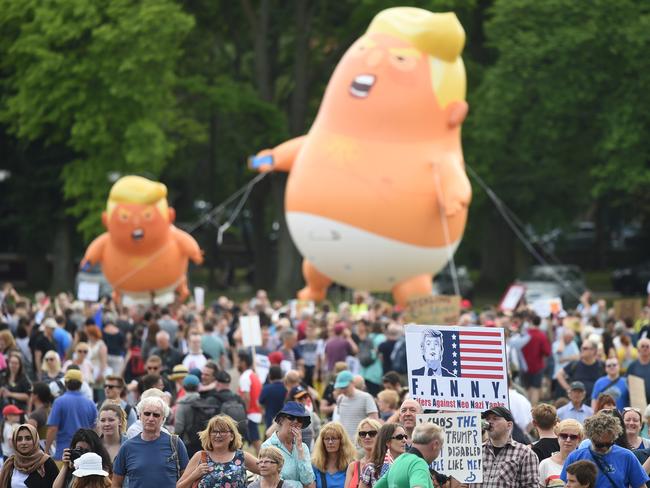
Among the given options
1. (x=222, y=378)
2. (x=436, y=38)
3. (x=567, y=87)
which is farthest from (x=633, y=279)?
(x=222, y=378)

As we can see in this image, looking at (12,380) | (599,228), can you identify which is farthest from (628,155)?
(12,380)

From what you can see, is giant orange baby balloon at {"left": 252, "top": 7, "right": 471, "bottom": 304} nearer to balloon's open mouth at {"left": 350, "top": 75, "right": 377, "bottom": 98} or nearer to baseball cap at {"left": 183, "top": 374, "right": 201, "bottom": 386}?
balloon's open mouth at {"left": 350, "top": 75, "right": 377, "bottom": 98}

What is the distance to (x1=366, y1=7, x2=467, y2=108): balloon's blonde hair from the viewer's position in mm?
24453

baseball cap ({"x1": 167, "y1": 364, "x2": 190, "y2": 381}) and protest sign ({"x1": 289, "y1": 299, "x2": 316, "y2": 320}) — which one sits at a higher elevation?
baseball cap ({"x1": 167, "y1": 364, "x2": 190, "y2": 381})

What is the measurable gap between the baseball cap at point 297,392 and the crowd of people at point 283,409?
0.02 metres

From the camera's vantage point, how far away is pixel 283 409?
33.2 feet

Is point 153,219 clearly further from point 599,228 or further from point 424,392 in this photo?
point 599,228

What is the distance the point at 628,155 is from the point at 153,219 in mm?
12506

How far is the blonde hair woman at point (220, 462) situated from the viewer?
931cm

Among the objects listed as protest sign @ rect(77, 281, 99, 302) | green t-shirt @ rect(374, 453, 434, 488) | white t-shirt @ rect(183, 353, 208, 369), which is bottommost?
protest sign @ rect(77, 281, 99, 302)

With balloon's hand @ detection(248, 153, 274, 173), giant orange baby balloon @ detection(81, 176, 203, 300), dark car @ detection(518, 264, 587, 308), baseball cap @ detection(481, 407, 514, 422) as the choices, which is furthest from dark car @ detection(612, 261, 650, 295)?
baseball cap @ detection(481, 407, 514, 422)

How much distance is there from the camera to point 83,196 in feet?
118

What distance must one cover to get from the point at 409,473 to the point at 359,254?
55.1 ft

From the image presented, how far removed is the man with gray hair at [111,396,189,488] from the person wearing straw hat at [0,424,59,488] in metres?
0.59
